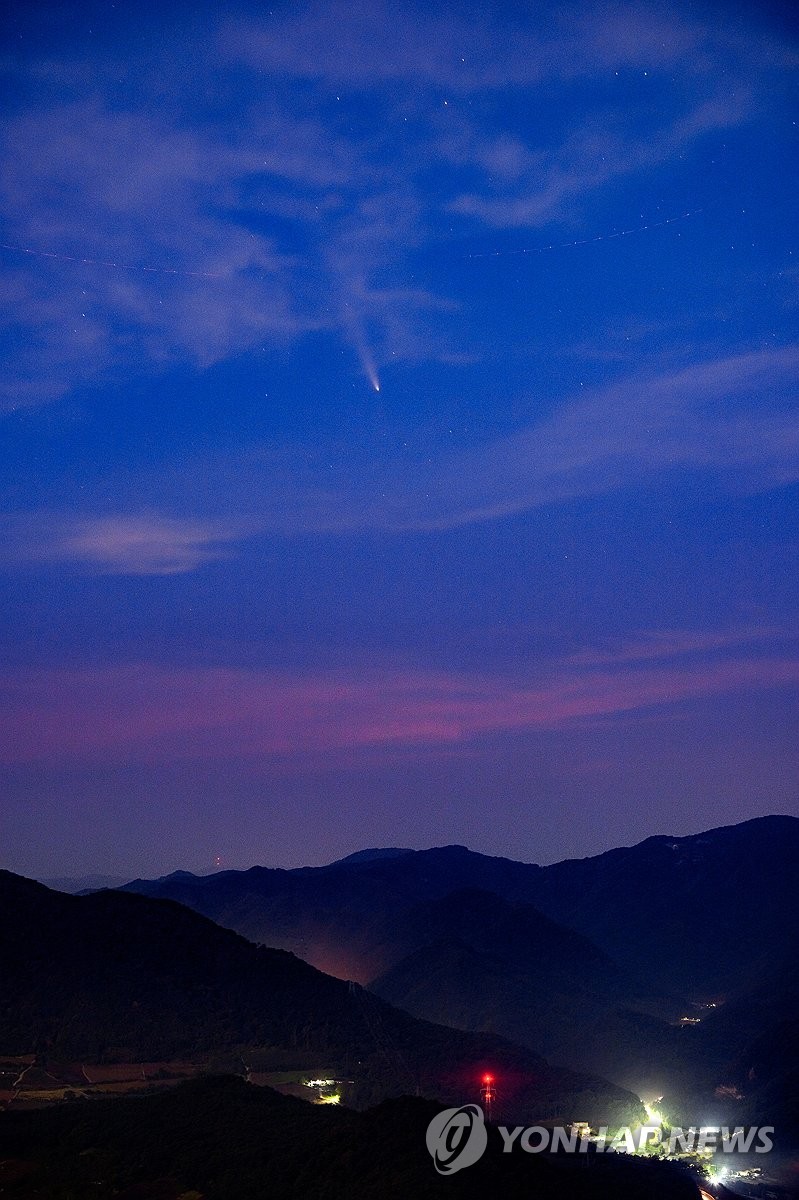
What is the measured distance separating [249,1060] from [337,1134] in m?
65.3

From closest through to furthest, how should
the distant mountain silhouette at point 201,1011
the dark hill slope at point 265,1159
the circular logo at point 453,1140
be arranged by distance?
the dark hill slope at point 265,1159 → the circular logo at point 453,1140 → the distant mountain silhouette at point 201,1011

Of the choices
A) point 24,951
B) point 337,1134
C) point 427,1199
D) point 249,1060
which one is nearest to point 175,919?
point 24,951

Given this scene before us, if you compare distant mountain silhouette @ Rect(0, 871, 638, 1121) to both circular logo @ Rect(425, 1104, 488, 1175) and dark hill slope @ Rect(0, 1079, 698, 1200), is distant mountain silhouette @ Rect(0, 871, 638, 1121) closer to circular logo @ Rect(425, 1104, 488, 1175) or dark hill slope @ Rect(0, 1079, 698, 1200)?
dark hill slope @ Rect(0, 1079, 698, 1200)

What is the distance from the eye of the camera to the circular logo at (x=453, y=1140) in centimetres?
6078

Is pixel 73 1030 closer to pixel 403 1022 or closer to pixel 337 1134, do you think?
pixel 403 1022

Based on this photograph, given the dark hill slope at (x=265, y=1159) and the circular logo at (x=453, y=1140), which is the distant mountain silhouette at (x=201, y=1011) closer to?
the dark hill slope at (x=265, y=1159)

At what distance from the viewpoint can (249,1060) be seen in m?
130

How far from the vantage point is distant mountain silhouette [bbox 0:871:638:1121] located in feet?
415

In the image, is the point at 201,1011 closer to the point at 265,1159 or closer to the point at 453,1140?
the point at 265,1159

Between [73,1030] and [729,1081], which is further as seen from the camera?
[729,1081]

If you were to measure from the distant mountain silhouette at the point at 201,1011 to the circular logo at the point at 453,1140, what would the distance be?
168 ft

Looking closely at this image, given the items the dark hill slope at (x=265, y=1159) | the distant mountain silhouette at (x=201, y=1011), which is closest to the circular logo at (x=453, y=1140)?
the dark hill slope at (x=265, y=1159)

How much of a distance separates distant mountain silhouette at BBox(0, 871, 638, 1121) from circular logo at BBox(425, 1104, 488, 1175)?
168ft

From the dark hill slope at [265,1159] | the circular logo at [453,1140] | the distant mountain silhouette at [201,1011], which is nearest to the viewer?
the dark hill slope at [265,1159]
